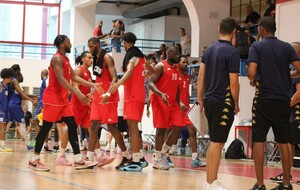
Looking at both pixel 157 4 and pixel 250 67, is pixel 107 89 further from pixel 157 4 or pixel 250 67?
pixel 157 4

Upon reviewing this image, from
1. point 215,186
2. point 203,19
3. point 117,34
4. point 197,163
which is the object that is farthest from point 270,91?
point 117,34

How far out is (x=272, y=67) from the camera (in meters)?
7.63

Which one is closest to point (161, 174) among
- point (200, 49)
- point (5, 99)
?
point (5, 99)

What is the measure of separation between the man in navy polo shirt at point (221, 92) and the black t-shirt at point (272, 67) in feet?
1.68

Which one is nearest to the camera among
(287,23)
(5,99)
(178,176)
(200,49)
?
(178,176)

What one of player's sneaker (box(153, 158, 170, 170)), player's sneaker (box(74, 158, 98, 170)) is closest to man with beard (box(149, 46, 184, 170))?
player's sneaker (box(153, 158, 170, 170))

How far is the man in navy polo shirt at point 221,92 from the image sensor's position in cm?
716

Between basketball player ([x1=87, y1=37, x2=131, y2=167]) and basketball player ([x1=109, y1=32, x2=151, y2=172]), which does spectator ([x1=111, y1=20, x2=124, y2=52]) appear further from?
basketball player ([x1=109, y1=32, x2=151, y2=172])

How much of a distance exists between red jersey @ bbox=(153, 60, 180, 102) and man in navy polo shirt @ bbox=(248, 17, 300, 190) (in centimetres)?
375

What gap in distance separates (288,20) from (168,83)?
6469 millimetres

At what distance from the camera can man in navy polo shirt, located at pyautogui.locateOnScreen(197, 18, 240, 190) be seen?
7.16m

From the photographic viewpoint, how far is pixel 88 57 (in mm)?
11938

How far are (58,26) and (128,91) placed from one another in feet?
76.0

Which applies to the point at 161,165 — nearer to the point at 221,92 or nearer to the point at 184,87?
the point at 184,87
